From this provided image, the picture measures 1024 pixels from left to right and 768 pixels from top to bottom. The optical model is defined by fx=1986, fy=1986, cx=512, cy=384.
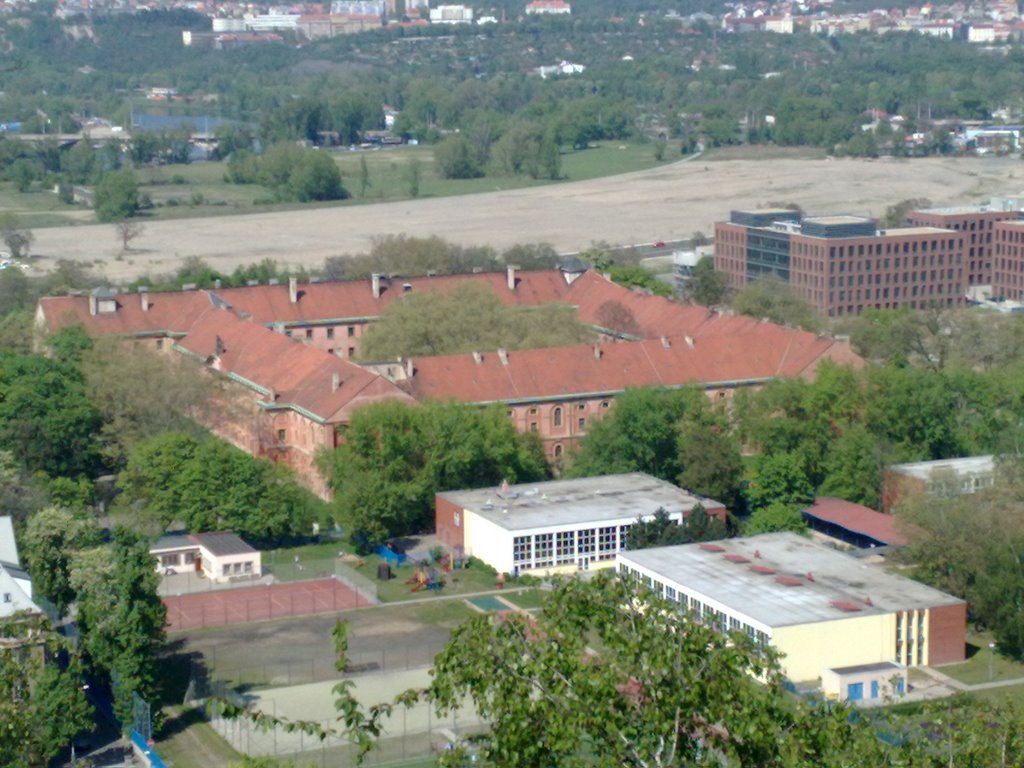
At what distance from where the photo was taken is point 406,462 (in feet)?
135

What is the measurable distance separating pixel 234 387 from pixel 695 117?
336 feet

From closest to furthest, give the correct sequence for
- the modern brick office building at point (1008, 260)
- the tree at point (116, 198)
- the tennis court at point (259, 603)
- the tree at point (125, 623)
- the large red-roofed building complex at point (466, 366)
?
the tree at point (125, 623) < the tennis court at point (259, 603) < the large red-roofed building complex at point (466, 366) < the modern brick office building at point (1008, 260) < the tree at point (116, 198)

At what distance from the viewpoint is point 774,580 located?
33.4 m

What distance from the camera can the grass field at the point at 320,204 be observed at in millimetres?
104000

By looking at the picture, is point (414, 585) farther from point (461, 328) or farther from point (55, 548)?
point (461, 328)

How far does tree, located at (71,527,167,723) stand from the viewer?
2914cm

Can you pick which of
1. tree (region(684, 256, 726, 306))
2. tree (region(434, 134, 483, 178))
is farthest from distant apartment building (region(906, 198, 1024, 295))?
tree (region(434, 134, 483, 178))

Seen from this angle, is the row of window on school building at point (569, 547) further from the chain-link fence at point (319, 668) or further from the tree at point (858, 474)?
the tree at point (858, 474)

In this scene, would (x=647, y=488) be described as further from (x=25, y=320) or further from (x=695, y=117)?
(x=695, y=117)

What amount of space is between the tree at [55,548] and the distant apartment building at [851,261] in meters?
39.2

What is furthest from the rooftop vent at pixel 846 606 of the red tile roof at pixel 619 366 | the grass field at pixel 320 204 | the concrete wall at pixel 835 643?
the grass field at pixel 320 204

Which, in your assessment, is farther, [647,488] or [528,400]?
[528,400]

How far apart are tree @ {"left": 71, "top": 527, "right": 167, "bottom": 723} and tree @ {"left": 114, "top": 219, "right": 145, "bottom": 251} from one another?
59.5 meters

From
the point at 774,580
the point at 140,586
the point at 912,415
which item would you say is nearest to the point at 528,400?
the point at 912,415
